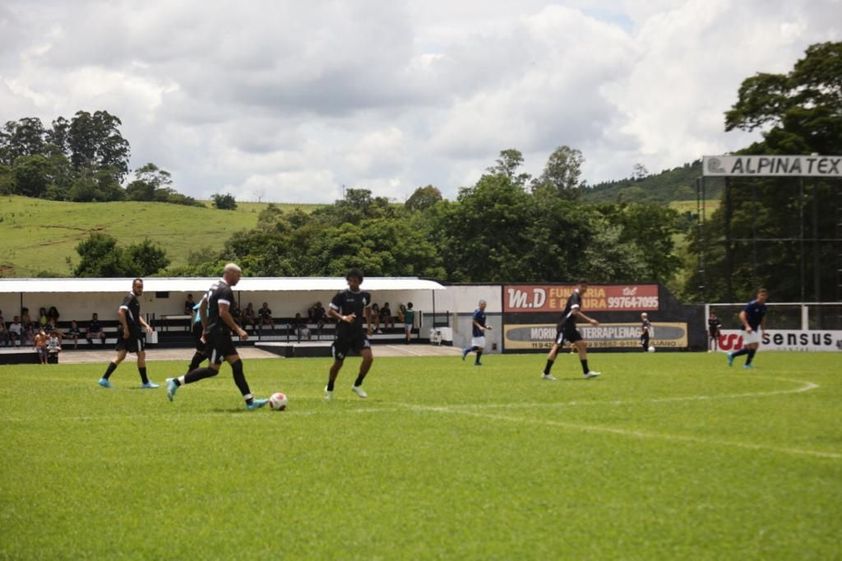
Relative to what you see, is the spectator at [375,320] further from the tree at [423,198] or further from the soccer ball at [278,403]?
the tree at [423,198]

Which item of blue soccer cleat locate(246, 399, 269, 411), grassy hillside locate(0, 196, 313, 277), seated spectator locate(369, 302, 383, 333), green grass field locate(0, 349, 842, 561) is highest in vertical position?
grassy hillside locate(0, 196, 313, 277)

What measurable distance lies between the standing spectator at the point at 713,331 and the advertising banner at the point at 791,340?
22 centimetres

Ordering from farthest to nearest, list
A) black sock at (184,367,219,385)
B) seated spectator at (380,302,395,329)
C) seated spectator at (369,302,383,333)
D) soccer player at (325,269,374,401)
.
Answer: seated spectator at (380,302,395,329), seated spectator at (369,302,383,333), soccer player at (325,269,374,401), black sock at (184,367,219,385)

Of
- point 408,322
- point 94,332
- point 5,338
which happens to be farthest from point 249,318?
point 5,338

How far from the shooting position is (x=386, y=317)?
56594 mm

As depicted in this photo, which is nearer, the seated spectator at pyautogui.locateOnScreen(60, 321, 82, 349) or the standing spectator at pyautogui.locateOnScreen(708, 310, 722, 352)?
the standing spectator at pyautogui.locateOnScreen(708, 310, 722, 352)

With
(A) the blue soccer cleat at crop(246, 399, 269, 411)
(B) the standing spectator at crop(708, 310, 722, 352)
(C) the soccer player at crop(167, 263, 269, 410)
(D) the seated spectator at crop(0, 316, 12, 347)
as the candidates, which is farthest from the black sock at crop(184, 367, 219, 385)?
(B) the standing spectator at crop(708, 310, 722, 352)

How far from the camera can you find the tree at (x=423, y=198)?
159750mm

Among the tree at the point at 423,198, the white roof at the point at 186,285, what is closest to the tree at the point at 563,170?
the tree at the point at 423,198

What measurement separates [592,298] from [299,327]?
1438 cm

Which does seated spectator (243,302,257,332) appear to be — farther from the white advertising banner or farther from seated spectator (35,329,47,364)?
the white advertising banner

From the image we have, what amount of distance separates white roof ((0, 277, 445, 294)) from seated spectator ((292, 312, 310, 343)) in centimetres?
164

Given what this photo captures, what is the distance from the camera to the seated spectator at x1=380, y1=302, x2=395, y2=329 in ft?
185

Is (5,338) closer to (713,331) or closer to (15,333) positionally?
(15,333)
